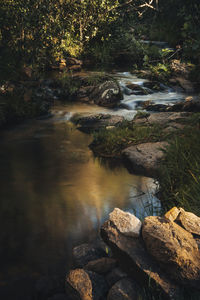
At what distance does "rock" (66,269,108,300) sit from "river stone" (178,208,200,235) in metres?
0.96

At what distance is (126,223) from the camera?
3352 millimetres

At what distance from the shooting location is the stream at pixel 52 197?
4047mm

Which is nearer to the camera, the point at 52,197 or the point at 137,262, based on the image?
the point at 137,262

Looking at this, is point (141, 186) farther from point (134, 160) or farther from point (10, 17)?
point (10, 17)

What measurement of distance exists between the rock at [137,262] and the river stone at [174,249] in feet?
0.27

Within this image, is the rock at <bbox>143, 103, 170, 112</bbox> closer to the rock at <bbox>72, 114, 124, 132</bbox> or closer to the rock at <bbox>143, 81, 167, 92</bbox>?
the rock at <bbox>72, 114, 124, 132</bbox>

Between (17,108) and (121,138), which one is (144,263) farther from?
(17,108)

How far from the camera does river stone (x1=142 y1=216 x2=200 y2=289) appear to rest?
9.53 feet

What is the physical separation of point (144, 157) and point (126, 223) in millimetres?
3463

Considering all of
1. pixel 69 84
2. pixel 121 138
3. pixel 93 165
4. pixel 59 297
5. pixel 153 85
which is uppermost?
pixel 69 84

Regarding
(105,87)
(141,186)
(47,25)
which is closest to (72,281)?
(141,186)

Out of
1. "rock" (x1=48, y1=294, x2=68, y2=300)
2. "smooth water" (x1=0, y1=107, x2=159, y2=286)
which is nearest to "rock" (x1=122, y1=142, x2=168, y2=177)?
"smooth water" (x1=0, y1=107, x2=159, y2=286)

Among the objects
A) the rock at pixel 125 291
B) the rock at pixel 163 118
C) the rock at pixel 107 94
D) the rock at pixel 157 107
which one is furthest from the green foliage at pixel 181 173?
the rock at pixel 107 94

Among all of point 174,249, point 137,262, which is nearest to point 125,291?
point 137,262
